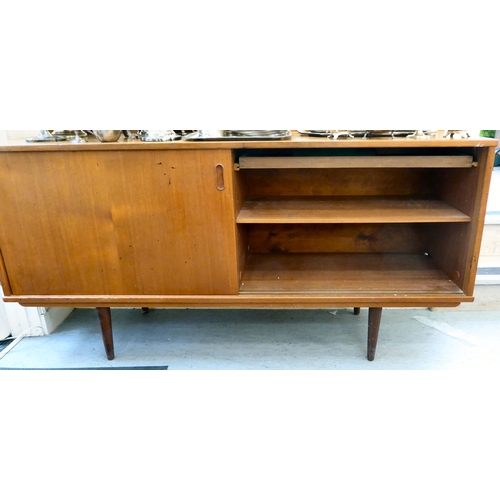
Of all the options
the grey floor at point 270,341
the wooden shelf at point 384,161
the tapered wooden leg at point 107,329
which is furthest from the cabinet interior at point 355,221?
the tapered wooden leg at point 107,329

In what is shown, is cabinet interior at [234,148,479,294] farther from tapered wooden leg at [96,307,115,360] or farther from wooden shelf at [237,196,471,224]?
tapered wooden leg at [96,307,115,360]

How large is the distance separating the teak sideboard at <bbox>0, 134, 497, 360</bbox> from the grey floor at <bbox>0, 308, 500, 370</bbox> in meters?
0.15

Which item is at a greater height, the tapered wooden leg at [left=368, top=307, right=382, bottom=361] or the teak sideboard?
the teak sideboard

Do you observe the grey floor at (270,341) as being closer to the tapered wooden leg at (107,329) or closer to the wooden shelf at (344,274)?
the tapered wooden leg at (107,329)

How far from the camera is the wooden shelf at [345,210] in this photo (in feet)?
3.73

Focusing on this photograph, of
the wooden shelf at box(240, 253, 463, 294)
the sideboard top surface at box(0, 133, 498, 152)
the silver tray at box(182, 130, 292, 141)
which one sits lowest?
the wooden shelf at box(240, 253, 463, 294)

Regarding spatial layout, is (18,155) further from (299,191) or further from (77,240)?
(299,191)

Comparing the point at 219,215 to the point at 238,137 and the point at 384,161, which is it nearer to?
the point at 238,137

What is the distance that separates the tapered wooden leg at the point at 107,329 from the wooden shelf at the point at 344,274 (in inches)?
19.4

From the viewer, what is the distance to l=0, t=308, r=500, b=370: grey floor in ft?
4.40

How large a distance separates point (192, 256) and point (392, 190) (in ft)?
2.55

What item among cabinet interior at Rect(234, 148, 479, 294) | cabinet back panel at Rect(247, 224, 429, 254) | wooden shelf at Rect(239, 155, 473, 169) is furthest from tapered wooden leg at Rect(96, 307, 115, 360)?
wooden shelf at Rect(239, 155, 473, 169)

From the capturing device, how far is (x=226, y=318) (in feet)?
5.38
